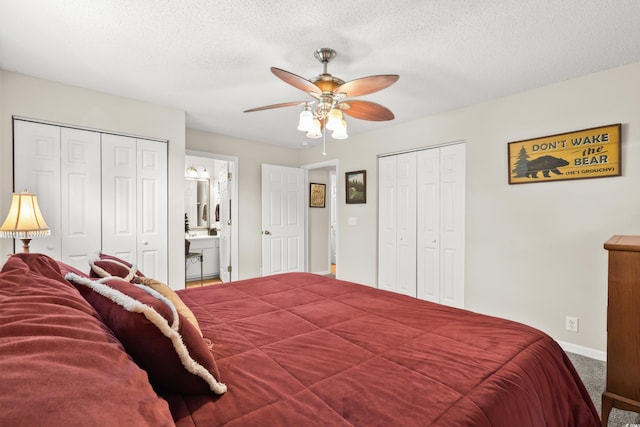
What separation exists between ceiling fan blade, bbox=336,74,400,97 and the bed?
4.50 ft

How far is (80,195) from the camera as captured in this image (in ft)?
9.70

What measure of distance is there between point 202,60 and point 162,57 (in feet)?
0.95

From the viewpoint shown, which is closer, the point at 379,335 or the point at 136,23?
the point at 379,335

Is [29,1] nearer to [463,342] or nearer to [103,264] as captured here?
[103,264]

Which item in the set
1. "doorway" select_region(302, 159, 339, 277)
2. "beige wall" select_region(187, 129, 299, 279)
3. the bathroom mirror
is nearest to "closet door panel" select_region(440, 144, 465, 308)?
"doorway" select_region(302, 159, 339, 277)

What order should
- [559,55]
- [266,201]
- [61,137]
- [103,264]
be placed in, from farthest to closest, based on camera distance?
[266,201], [61,137], [559,55], [103,264]

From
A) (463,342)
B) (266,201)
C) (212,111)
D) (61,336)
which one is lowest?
(463,342)

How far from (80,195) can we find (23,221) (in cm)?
69

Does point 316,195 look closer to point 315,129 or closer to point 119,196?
point 119,196

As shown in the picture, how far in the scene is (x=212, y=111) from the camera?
3568 mm

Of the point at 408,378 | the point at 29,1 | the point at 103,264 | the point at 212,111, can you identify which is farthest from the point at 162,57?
the point at 408,378

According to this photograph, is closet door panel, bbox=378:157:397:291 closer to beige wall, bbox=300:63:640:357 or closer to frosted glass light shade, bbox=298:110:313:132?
beige wall, bbox=300:63:640:357

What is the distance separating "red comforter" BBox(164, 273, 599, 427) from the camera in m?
0.88

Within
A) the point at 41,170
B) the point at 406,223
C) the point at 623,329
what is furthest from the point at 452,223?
the point at 41,170
